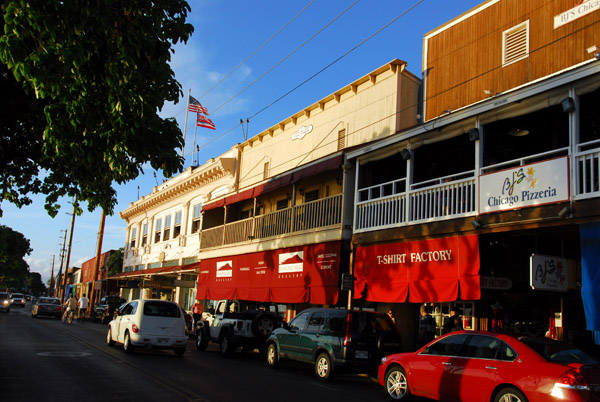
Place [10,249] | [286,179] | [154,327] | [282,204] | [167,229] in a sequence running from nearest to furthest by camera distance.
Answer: [154,327] < [286,179] < [282,204] < [167,229] < [10,249]

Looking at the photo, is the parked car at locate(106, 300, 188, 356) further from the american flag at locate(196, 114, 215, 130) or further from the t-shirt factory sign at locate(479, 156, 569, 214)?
the american flag at locate(196, 114, 215, 130)

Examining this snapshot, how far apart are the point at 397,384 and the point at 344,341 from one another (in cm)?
197

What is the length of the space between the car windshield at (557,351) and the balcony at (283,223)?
30.3ft

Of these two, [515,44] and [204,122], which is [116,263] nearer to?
[204,122]

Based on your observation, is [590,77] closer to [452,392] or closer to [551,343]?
[551,343]

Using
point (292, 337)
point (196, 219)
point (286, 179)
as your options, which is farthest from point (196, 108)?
point (292, 337)

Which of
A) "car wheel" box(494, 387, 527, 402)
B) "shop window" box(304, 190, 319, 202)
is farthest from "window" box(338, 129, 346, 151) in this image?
"car wheel" box(494, 387, 527, 402)

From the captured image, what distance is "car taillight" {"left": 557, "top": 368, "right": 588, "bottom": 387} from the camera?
7320mm

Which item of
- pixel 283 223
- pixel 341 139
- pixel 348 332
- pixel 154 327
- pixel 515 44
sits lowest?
pixel 154 327

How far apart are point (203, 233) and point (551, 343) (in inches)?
811

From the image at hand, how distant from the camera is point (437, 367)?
948cm

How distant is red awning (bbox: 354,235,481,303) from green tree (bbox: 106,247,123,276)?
130 feet

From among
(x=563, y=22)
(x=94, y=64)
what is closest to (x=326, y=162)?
(x=563, y=22)

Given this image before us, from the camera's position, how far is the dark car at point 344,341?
39.1ft
